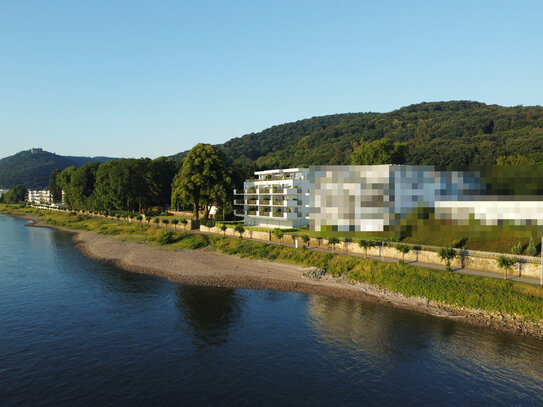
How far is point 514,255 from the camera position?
39000 millimetres

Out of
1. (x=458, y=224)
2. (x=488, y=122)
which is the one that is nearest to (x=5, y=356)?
(x=458, y=224)

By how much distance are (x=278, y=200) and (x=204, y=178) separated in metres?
18.5

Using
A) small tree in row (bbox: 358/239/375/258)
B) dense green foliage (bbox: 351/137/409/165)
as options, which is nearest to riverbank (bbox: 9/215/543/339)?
small tree in row (bbox: 358/239/375/258)

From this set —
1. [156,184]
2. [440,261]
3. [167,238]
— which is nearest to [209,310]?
[440,261]

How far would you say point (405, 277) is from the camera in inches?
1655

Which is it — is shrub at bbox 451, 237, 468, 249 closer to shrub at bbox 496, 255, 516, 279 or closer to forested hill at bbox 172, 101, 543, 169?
shrub at bbox 496, 255, 516, 279

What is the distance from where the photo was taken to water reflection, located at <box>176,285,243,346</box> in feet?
105

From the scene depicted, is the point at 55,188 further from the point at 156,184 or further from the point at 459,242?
the point at 459,242

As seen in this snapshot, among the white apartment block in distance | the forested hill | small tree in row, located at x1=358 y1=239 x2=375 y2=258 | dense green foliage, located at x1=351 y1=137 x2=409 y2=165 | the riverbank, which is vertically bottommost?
the riverbank

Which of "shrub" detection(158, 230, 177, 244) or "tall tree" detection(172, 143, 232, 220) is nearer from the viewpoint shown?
"shrub" detection(158, 230, 177, 244)

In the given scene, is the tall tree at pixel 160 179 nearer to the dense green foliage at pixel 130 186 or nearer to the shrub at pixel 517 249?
the dense green foliage at pixel 130 186

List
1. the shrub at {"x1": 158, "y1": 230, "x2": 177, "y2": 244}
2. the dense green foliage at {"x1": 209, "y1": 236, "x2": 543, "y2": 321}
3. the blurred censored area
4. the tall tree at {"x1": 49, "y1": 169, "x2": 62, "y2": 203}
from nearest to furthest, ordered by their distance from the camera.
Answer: the dense green foliage at {"x1": 209, "y1": 236, "x2": 543, "y2": 321}
the blurred censored area
the shrub at {"x1": 158, "y1": 230, "x2": 177, "y2": 244}
the tall tree at {"x1": 49, "y1": 169, "x2": 62, "y2": 203}

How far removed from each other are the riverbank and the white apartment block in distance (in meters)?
18.4

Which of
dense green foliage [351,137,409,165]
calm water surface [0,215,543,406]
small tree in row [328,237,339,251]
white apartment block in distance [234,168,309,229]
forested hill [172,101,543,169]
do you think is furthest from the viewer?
forested hill [172,101,543,169]
